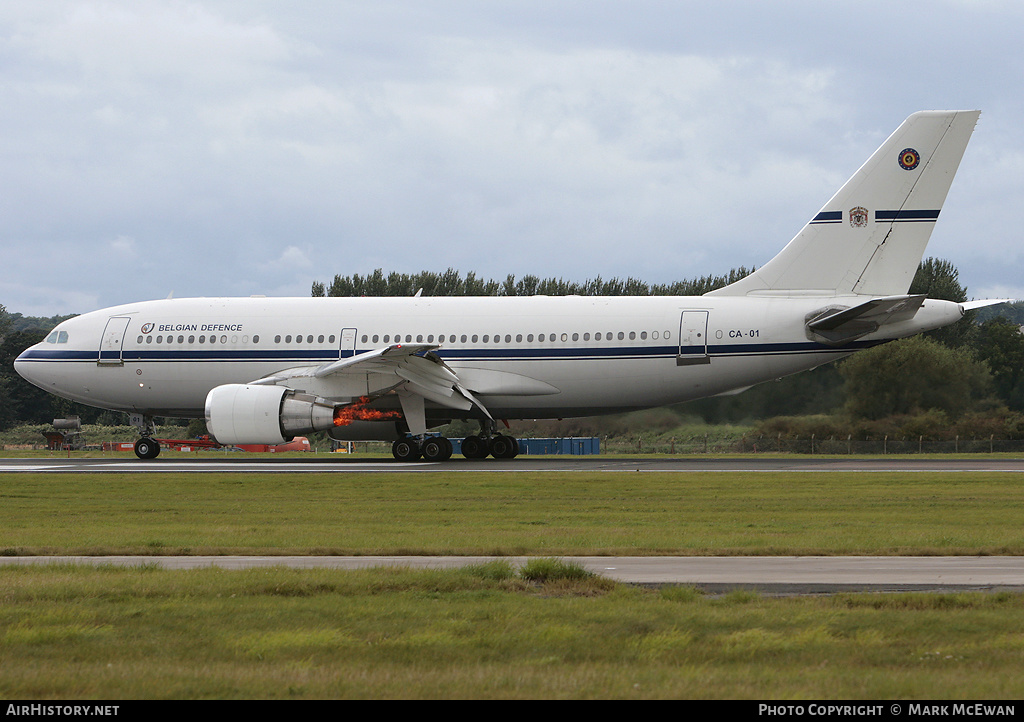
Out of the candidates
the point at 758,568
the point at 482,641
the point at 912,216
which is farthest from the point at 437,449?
the point at 482,641

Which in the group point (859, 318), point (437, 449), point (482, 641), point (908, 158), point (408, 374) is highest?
point (908, 158)

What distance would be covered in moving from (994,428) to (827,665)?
34.2 metres

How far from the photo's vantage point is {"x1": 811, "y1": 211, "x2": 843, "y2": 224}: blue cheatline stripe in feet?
102

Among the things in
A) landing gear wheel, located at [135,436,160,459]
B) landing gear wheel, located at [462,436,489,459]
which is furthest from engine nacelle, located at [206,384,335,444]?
landing gear wheel, located at [135,436,160,459]

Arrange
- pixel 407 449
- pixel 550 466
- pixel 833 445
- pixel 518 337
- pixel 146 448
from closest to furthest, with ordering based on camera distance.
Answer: pixel 550 466 < pixel 518 337 < pixel 407 449 < pixel 146 448 < pixel 833 445

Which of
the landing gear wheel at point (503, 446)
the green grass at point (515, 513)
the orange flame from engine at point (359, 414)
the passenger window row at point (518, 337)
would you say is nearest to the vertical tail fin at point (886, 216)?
the passenger window row at point (518, 337)

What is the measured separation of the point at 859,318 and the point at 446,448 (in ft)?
40.4

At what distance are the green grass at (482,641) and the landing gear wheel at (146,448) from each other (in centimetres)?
2697

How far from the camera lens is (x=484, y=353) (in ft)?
106

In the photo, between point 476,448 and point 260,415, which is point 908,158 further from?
point 260,415

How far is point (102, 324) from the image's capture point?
117 ft

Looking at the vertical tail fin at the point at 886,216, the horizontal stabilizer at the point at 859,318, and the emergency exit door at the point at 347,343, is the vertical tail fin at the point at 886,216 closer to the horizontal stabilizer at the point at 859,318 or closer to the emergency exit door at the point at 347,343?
the horizontal stabilizer at the point at 859,318

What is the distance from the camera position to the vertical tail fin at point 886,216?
30281 millimetres
